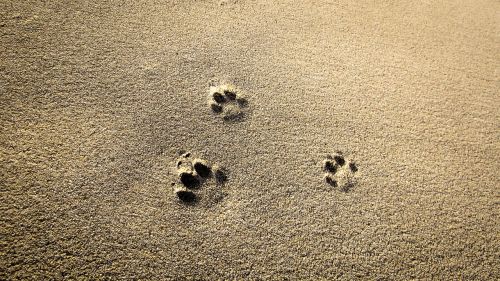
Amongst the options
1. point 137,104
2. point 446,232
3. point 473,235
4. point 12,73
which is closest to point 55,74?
point 12,73

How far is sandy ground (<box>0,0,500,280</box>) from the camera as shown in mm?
1637

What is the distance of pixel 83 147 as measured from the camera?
1821 millimetres

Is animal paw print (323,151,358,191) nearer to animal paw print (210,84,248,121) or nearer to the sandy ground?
the sandy ground

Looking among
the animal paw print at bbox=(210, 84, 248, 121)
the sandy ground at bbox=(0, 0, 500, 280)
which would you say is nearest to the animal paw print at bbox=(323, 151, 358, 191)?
the sandy ground at bbox=(0, 0, 500, 280)

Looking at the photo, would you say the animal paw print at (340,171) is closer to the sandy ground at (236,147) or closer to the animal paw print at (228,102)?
the sandy ground at (236,147)

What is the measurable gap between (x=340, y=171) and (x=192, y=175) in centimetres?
100

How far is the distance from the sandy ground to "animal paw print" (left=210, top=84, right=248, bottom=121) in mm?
41

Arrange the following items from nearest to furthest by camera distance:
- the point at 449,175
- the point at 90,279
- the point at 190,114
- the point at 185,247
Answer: the point at 90,279, the point at 185,247, the point at 190,114, the point at 449,175

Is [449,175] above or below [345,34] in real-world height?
below

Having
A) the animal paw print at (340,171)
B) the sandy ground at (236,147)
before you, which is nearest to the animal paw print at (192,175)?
the sandy ground at (236,147)

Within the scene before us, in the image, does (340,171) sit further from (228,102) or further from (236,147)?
(228,102)

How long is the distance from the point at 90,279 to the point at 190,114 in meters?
1.12

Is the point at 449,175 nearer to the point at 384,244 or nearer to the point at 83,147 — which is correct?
the point at 384,244

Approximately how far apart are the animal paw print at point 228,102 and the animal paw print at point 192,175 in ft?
1.29
